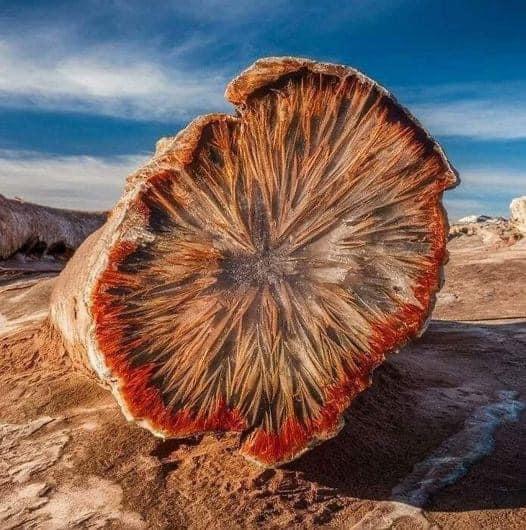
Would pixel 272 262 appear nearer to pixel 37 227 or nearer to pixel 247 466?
pixel 247 466

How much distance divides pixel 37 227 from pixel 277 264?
10.8 m

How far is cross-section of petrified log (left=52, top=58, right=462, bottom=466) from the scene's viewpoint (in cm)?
284

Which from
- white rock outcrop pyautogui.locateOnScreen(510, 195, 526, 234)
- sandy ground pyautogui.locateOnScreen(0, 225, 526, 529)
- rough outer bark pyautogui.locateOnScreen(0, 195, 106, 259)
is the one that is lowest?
sandy ground pyautogui.locateOnScreen(0, 225, 526, 529)

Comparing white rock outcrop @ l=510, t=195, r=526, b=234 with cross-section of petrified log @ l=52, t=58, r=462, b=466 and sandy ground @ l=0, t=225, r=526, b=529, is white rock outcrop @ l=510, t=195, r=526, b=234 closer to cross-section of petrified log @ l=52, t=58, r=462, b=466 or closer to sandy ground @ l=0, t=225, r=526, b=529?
sandy ground @ l=0, t=225, r=526, b=529

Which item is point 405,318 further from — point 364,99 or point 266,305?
point 364,99

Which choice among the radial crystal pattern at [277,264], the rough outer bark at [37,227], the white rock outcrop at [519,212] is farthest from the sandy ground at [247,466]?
the white rock outcrop at [519,212]

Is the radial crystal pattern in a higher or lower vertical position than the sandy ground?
higher

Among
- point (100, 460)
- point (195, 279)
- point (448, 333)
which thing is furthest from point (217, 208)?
point (448, 333)

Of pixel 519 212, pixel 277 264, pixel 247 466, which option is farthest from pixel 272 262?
pixel 519 212

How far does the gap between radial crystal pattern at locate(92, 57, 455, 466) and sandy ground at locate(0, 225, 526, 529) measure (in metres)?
0.28

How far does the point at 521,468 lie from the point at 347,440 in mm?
924

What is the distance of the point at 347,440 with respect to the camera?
11.8 feet

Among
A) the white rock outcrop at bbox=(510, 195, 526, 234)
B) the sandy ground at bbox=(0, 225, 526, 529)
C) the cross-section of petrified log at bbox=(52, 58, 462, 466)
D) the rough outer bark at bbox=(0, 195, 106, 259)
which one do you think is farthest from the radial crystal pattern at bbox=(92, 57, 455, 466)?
the white rock outcrop at bbox=(510, 195, 526, 234)

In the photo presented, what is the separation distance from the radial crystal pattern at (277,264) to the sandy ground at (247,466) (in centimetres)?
28
